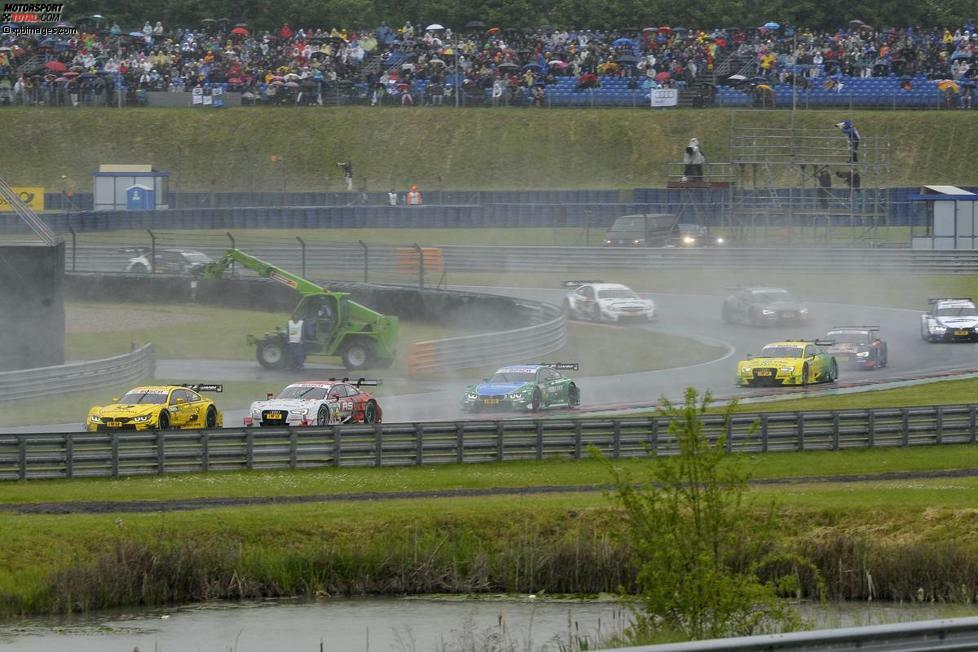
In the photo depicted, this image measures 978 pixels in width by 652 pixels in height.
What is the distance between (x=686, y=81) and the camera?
252ft

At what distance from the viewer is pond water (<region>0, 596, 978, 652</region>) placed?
17.5 m

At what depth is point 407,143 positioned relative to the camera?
77562 millimetres

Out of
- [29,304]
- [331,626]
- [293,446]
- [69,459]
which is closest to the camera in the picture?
[331,626]

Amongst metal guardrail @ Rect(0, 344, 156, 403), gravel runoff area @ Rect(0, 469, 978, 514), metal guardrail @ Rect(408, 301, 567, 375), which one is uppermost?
metal guardrail @ Rect(408, 301, 567, 375)

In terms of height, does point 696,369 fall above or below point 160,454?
above

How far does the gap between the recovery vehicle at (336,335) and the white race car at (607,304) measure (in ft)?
33.1

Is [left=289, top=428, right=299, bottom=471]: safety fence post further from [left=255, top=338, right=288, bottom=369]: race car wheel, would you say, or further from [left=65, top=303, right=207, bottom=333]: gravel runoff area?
[left=65, top=303, right=207, bottom=333]: gravel runoff area

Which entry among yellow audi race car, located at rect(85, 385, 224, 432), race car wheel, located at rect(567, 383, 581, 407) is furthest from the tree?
race car wheel, located at rect(567, 383, 581, 407)

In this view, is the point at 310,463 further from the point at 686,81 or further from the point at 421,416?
the point at 686,81

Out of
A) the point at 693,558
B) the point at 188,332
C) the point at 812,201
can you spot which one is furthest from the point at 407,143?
the point at 693,558

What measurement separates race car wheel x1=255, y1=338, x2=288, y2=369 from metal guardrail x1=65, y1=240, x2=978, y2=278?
649 inches

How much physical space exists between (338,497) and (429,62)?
55.8 metres

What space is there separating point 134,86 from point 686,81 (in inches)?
1035

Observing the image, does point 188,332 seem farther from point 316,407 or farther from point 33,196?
point 33,196
